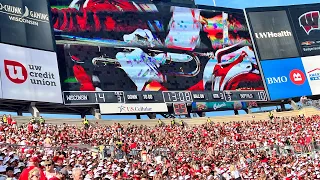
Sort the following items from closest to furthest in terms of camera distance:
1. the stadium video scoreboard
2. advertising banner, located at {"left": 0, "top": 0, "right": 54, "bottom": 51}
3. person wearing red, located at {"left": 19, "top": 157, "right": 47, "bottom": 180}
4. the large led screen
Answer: person wearing red, located at {"left": 19, "top": 157, "right": 47, "bottom": 180} < advertising banner, located at {"left": 0, "top": 0, "right": 54, "bottom": 51} < the stadium video scoreboard < the large led screen

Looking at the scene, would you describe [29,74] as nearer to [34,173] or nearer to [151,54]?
[151,54]

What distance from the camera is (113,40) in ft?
129

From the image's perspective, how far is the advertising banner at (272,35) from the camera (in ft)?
154

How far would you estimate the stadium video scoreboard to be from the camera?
35750 millimetres

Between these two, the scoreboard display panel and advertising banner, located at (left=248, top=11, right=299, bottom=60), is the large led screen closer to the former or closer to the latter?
the scoreboard display panel

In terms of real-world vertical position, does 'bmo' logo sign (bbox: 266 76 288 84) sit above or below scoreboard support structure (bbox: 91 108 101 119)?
above

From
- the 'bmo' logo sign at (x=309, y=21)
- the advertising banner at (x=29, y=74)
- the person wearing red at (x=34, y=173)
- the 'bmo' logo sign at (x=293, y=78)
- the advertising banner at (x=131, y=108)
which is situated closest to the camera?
the person wearing red at (x=34, y=173)

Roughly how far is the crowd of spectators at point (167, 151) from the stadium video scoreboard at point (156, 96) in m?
2.76

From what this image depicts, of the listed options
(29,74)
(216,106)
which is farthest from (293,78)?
(29,74)

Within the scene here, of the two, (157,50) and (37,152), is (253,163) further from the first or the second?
(157,50)

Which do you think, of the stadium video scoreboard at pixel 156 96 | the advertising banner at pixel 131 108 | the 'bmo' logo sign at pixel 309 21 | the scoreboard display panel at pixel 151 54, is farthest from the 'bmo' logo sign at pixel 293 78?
the advertising banner at pixel 131 108

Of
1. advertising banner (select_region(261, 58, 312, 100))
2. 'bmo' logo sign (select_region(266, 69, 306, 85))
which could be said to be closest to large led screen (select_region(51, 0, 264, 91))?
advertising banner (select_region(261, 58, 312, 100))

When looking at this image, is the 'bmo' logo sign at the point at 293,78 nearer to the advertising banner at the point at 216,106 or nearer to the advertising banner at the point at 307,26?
the advertising banner at the point at 307,26

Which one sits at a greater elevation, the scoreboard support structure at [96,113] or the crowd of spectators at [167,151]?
the scoreboard support structure at [96,113]
